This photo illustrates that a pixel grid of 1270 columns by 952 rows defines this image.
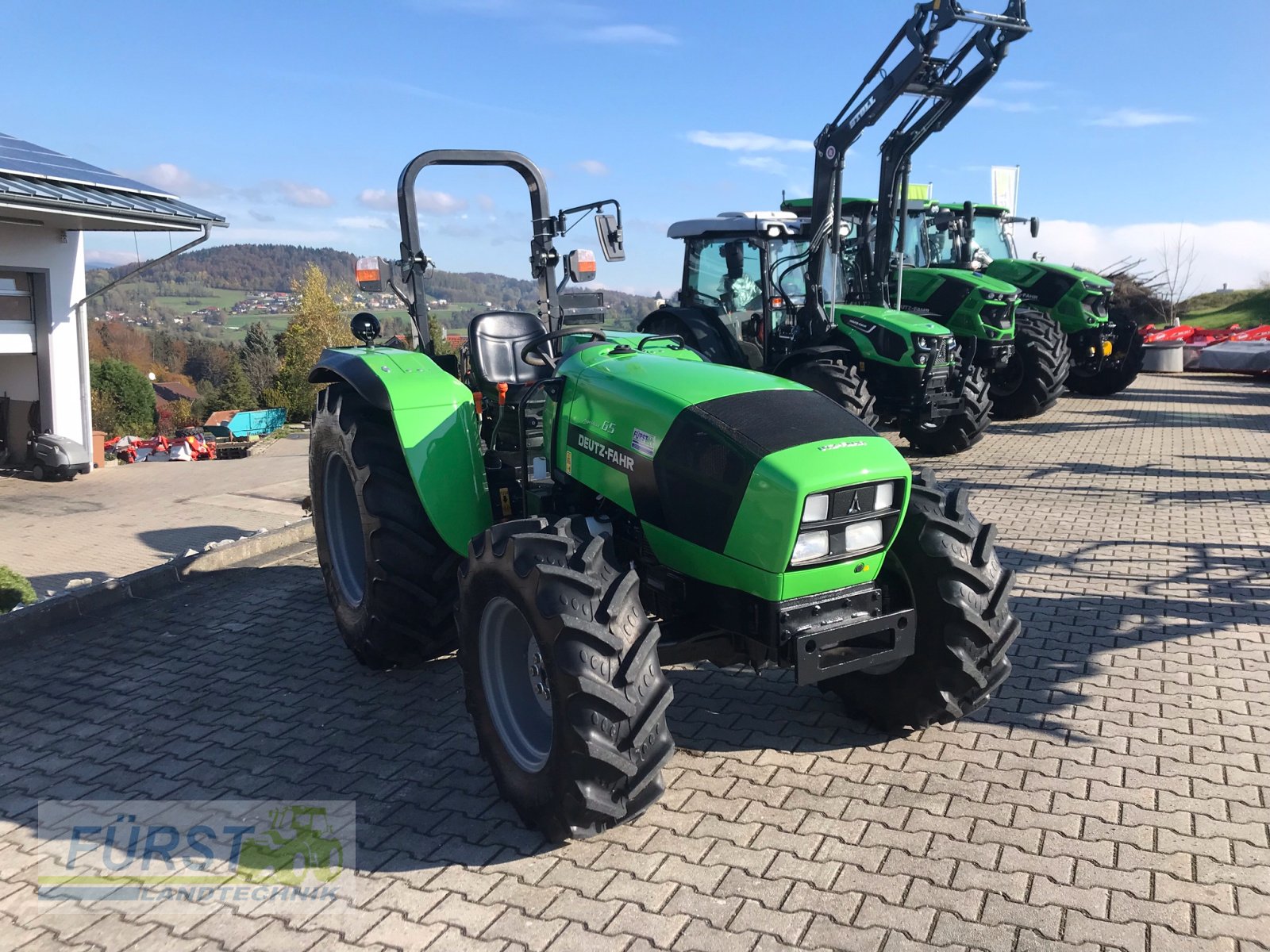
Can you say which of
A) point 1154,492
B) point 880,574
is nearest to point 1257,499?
point 1154,492

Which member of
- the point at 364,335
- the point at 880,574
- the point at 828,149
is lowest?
the point at 880,574

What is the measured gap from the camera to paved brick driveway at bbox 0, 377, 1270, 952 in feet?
9.30

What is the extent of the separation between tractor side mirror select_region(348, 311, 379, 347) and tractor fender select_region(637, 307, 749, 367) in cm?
500

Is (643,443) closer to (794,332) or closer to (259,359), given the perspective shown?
(794,332)

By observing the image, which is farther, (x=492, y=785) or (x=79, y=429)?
(x=79, y=429)

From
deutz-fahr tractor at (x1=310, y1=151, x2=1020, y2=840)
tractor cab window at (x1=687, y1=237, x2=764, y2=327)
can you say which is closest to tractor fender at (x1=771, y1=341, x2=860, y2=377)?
tractor cab window at (x1=687, y1=237, x2=764, y2=327)

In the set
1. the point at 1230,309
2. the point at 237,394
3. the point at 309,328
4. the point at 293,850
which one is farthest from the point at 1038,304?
the point at 309,328

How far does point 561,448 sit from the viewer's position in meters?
4.02

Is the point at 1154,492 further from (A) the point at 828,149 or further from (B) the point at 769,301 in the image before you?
(A) the point at 828,149

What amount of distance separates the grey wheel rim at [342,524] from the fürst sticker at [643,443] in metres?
2.23

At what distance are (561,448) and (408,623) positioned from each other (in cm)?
111

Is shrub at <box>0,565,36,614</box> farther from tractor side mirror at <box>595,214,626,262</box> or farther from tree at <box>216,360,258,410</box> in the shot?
tree at <box>216,360,258,410</box>

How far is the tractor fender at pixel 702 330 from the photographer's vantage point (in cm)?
1028

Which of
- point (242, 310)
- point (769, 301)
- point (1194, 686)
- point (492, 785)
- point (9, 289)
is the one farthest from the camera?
point (242, 310)
